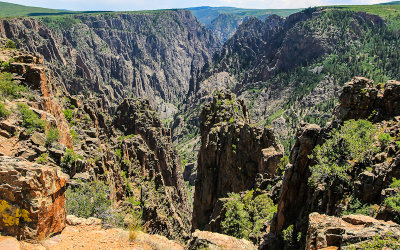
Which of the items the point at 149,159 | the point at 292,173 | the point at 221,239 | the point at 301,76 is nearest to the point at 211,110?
the point at 149,159

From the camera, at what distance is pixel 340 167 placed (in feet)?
68.5

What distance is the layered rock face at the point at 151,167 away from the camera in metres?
49.7

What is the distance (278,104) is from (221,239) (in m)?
184

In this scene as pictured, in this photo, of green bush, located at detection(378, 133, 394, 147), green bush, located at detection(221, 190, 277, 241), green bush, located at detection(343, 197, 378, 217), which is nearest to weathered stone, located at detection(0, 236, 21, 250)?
green bush, located at detection(343, 197, 378, 217)

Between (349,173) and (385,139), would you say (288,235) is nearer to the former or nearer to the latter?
(349,173)

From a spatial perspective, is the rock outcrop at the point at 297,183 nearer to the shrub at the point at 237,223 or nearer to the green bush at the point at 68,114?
the shrub at the point at 237,223

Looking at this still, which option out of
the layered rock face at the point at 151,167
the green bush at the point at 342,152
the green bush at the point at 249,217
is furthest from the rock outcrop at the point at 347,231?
the layered rock face at the point at 151,167

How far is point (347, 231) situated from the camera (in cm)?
1366

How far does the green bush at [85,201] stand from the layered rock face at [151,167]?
16265mm

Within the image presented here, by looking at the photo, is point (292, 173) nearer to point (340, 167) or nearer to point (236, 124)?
point (340, 167)

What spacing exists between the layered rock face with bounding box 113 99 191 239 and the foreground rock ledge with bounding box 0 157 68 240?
32.3 m

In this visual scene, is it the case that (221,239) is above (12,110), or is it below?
below

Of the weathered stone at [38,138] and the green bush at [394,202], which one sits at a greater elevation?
the green bush at [394,202]

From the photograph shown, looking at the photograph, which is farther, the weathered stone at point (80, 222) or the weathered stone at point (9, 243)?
the weathered stone at point (80, 222)
